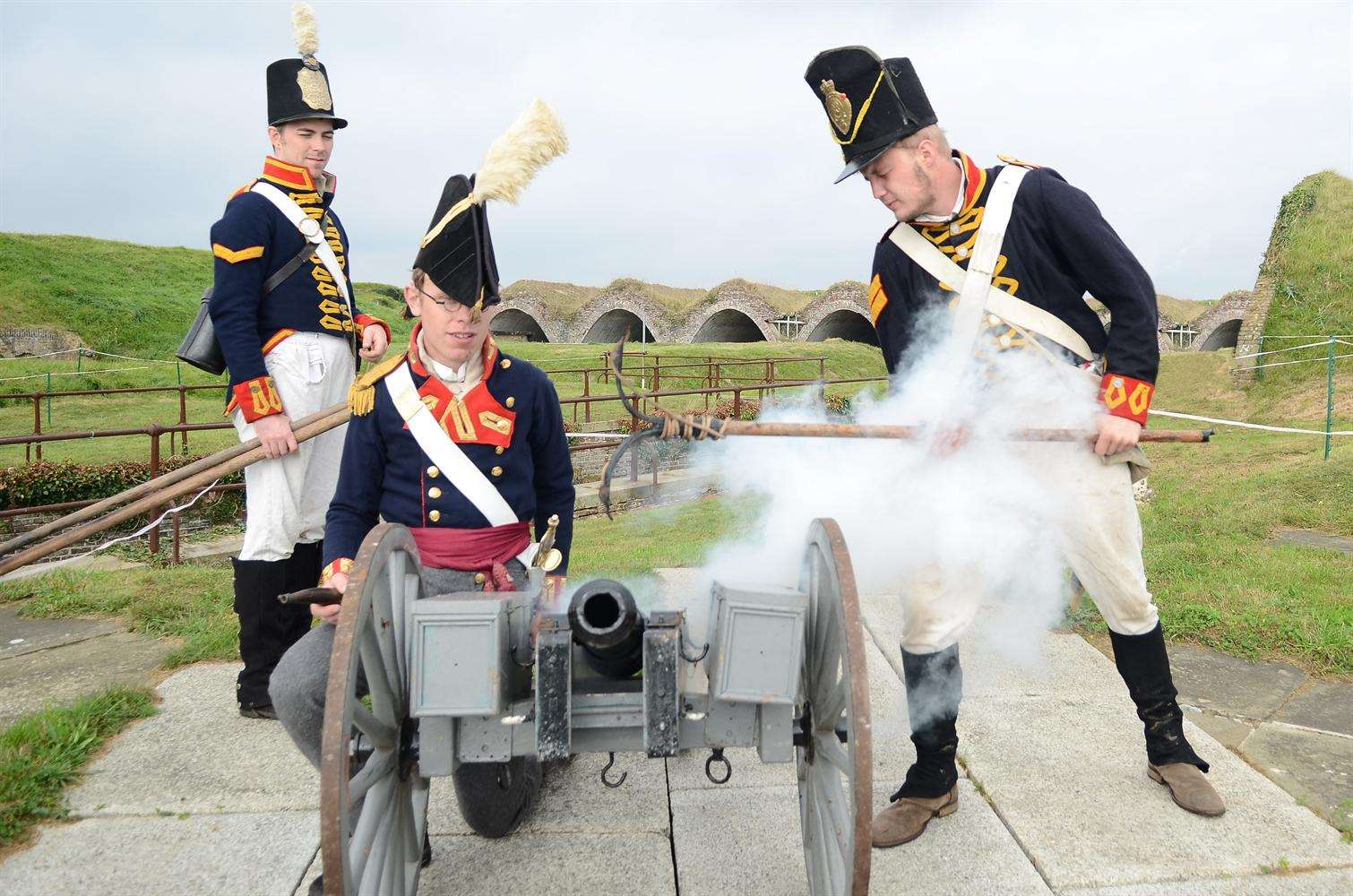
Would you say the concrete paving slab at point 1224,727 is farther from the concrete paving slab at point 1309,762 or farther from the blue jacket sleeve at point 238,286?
the blue jacket sleeve at point 238,286

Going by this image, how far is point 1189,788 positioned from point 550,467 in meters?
2.18

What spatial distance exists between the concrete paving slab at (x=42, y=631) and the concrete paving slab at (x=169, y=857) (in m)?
2.04

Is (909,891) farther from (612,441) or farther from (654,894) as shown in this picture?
(612,441)

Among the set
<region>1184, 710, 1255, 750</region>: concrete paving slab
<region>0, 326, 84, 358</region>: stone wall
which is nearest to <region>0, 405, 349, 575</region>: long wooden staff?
<region>1184, 710, 1255, 750</region>: concrete paving slab

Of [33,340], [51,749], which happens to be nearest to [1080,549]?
[51,749]

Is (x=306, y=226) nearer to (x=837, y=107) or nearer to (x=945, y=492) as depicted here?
(x=837, y=107)

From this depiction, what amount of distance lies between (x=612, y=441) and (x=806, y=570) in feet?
24.8

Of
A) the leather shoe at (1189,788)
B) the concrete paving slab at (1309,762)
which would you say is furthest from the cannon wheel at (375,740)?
the concrete paving slab at (1309,762)

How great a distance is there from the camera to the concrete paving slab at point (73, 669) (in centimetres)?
365

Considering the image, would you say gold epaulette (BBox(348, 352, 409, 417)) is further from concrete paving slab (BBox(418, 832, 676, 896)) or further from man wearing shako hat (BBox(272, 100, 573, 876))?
concrete paving slab (BBox(418, 832, 676, 896))

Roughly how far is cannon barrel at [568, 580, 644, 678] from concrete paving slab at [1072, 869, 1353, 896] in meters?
1.36

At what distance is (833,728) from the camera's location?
225cm

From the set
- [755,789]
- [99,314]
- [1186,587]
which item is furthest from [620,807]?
[99,314]

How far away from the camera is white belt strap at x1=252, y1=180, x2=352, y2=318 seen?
333 centimetres
